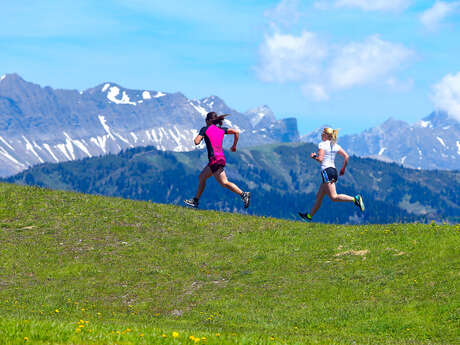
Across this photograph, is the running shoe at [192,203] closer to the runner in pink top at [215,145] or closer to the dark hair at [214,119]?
the runner in pink top at [215,145]

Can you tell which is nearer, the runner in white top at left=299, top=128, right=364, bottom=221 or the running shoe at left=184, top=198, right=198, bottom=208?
the runner in white top at left=299, top=128, right=364, bottom=221

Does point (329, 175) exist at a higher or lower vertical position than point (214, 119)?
lower

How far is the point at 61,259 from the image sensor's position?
24.8m

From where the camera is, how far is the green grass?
15750mm

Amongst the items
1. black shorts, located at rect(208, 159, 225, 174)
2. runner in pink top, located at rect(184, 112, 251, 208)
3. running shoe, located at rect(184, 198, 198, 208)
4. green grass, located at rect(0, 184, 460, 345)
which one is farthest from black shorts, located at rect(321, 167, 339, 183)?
running shoe, located at rect(184, 198, 198, 208)

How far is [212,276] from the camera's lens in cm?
Answer: 2300

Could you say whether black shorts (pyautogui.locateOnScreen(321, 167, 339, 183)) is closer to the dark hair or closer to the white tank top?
the white tank top

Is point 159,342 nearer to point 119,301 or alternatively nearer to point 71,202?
point 119,301

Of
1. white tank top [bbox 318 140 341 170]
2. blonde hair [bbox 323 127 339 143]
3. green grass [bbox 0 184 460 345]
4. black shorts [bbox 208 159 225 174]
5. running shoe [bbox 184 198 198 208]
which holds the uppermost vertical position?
blonde hair [bbox 323 127 339 143]

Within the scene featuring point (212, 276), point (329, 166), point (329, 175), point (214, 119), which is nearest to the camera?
point (212, 276)

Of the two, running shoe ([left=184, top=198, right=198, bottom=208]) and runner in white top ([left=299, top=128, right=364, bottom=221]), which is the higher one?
→ runner in white top ([left=299, top=128, right=364, bottom=221])

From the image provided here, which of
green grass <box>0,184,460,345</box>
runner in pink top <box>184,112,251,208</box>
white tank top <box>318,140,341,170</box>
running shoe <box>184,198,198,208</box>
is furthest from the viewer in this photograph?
running shoe <box>184,198,198,208</box>

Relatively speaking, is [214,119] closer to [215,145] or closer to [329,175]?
[215,145]

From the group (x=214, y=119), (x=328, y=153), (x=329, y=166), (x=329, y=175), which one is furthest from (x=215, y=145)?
(x=329, y=175)
